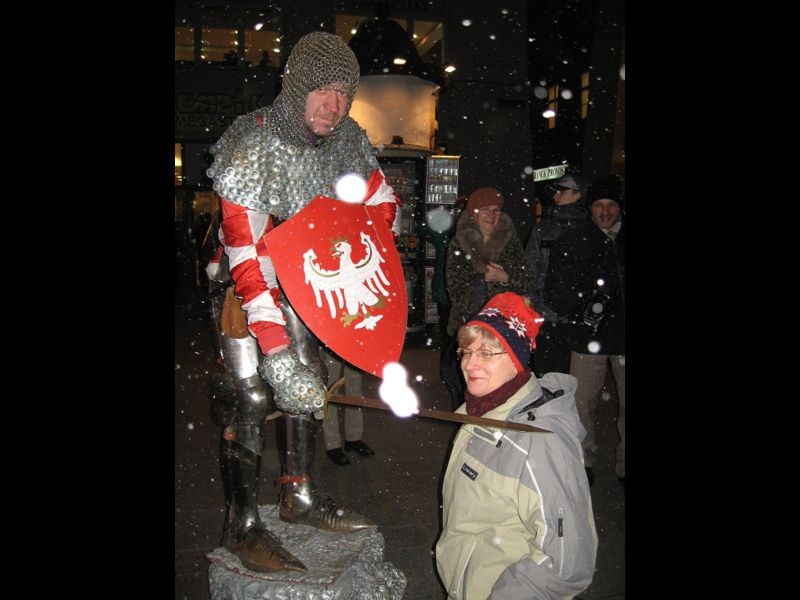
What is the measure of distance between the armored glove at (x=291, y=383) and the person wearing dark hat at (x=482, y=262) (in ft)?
5.49

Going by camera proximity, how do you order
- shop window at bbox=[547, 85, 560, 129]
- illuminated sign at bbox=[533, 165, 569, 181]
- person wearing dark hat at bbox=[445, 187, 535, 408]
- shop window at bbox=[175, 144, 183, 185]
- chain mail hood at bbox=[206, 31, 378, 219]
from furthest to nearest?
shop window at bbox=[547, 85, 560, 129] < shop window at bbox=[175, 144, 183, 185] < illuminated sign at bbox=[533, 165, 569, 181] < person wearing dark hat at bbox=[445, 187, 535, 408] < chain mail hood at bbox=[206, 31, 378, 219]

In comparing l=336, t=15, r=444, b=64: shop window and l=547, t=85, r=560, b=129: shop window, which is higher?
l=547, t=85, r=560, b=129: shop window

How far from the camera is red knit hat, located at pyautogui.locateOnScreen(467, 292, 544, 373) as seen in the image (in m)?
1.93

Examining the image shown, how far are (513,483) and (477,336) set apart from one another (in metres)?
0.45

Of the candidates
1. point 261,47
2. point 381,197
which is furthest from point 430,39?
point 381,197

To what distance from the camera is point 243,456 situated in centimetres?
229

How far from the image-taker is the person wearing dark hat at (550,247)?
371 cm

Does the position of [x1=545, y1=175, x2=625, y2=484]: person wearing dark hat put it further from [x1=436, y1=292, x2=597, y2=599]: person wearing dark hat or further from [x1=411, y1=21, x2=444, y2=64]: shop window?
[x1=411, y1=21, x2=444, y2=64]: shop window

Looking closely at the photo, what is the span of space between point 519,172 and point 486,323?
34.6 ft

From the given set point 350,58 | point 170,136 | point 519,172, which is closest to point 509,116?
point 519,172

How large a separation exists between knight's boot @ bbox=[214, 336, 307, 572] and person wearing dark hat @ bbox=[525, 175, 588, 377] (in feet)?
6.39

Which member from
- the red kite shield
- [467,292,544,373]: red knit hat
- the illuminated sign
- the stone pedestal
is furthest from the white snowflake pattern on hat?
the illuminated sign

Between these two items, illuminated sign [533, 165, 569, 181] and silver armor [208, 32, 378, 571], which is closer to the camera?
silver armor [208, 32, 378, 571]

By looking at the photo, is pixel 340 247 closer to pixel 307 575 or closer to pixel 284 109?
pixel 284 109
